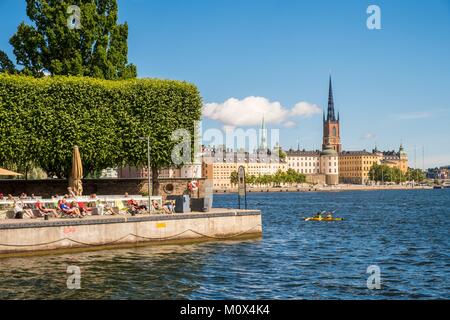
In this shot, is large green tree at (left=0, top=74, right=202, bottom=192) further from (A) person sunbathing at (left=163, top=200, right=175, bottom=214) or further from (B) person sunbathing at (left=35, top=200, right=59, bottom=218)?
(B) person sunbathing at (left=35, top=200, right=59, bottom=218)

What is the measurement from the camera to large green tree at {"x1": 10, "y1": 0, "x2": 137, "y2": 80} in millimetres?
53219

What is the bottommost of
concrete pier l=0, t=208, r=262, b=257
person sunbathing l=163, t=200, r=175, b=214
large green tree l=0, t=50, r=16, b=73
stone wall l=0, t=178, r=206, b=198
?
concrete pier l=0, t=208, r=262, b=257

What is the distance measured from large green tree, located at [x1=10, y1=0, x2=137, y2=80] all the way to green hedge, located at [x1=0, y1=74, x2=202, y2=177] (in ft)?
19.1

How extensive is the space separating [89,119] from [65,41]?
1040 centimetres

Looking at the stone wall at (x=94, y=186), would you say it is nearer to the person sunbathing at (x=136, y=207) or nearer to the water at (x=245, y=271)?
the person sunbathing at (x=136, y=207)

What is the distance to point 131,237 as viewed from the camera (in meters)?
33.2

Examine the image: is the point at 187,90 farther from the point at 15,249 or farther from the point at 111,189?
the point at 15,249

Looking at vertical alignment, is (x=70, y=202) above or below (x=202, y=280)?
above

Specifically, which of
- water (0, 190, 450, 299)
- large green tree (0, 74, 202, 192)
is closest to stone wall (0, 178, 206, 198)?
large green tree (0, 74, 202, 192)

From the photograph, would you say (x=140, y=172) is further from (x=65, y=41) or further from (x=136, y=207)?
(x=136, y=207)

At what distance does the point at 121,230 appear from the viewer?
32.8m
